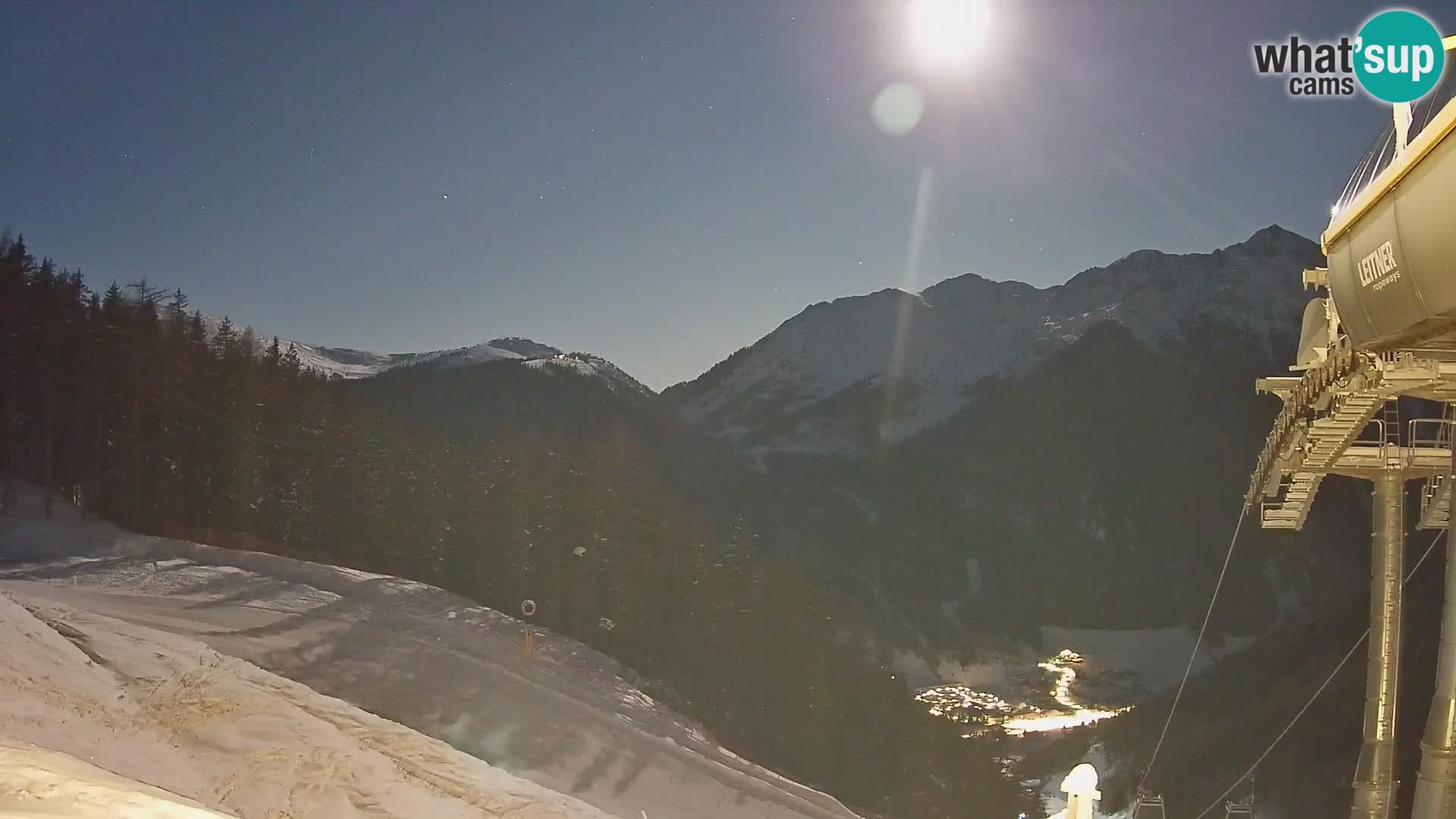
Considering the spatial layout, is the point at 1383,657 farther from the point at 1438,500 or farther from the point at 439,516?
the point at 439,516

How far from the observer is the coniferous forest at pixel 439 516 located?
156ft

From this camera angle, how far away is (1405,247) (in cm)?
494

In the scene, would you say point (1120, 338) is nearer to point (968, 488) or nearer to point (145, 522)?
point (968, 488)

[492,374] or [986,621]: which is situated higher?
[492,374]

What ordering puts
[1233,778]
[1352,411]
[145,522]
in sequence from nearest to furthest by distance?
[1352,411], [1233,778], [145,522]

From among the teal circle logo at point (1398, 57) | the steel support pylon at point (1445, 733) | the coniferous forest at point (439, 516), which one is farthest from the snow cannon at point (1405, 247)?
the coniferous forest at point (439, 516)

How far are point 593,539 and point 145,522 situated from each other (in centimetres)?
2388

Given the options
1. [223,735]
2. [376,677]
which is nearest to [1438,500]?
[223,735]

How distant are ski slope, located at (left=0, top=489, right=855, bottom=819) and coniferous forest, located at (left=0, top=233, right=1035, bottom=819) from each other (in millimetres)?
17615

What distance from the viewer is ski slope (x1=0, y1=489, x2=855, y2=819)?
49.7 feet

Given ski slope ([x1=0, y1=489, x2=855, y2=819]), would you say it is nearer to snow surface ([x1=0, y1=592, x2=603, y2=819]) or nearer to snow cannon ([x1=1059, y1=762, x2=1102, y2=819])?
snow surface ([x1=0, y1=592, x2=603, y2=819])

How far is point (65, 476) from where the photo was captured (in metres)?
51.3

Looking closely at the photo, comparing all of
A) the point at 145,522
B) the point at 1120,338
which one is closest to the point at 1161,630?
the point at 1120,338

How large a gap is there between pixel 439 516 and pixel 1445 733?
49952 mm
